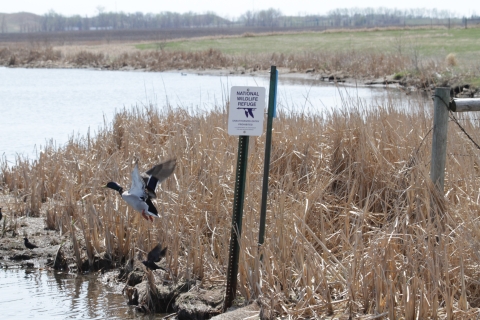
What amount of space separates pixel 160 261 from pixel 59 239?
1.75 m

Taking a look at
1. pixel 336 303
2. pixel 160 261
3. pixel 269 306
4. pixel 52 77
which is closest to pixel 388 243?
pixel 336 303

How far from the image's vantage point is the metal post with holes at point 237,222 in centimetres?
476

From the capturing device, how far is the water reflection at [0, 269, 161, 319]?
5.45m

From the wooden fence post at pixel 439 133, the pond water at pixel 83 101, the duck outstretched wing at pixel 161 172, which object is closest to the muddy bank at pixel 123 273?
the duck outstretched wing at pixel 161 172

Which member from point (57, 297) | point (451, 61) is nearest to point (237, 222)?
point (57, 297)

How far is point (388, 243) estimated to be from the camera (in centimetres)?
447

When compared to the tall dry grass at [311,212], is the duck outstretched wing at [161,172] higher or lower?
higher

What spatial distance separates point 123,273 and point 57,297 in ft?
1.92

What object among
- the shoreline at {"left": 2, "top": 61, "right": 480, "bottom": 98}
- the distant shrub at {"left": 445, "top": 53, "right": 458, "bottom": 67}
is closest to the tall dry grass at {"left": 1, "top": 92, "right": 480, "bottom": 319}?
the shoreline at {"left": 2, "top": 61, "right": 480, "bottom": 98}

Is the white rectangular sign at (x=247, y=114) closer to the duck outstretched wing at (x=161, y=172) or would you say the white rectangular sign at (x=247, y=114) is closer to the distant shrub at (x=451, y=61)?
the duck outstretched wing at (x=161, y=172)

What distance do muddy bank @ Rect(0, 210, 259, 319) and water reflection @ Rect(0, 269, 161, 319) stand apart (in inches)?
3.6

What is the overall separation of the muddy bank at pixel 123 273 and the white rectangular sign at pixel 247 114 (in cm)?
115

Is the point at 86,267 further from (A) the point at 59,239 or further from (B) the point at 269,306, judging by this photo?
(B) the point at 269,306

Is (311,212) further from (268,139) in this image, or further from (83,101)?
(83,101)
